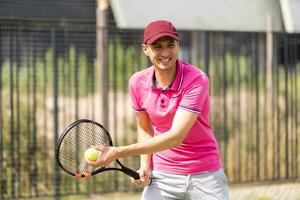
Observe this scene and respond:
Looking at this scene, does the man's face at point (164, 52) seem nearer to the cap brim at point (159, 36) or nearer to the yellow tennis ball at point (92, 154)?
the cap brim at point (159, 36)

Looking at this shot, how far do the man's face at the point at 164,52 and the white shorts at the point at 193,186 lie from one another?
27.6 inches

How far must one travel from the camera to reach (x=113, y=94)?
9773mm

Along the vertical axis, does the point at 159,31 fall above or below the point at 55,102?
above

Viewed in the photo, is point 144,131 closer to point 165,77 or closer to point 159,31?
point 165,77

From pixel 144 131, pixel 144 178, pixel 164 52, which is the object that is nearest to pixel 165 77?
pixel 164 52

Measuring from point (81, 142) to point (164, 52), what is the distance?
0.85 m

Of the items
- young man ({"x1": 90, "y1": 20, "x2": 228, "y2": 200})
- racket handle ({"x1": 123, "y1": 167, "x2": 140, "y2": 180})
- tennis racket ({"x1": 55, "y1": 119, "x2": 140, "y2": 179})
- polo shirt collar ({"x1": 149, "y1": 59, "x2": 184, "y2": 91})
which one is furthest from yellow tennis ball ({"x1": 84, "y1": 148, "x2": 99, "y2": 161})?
polo shirt collar ({"x1": 149, "y1": 59, "x2": 184, "y2": 91})

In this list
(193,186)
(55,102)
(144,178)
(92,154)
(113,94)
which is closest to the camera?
(92,154)

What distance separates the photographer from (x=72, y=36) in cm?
932

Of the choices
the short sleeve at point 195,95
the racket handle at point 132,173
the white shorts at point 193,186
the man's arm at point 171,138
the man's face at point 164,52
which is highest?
the man's face at point 164,52

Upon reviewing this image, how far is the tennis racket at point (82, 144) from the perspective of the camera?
4.83 m

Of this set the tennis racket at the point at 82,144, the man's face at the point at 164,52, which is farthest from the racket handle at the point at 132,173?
the man's face at the point at 164,52

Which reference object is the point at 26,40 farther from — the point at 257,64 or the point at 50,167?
the point at 257,64

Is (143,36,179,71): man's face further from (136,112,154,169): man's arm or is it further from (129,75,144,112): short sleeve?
(136,112,154,169): man's arm
